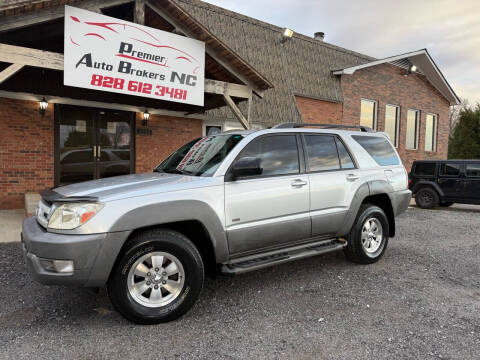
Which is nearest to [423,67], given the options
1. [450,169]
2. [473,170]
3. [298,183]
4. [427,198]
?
[450,169]

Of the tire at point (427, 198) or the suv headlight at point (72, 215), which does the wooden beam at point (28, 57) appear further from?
the tire at point (427, 198)

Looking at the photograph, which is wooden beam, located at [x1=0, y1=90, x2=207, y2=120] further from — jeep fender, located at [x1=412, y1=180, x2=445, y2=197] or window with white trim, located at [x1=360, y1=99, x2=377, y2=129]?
window with white trim, located at [x1=360, y1=99, x2=377, y2=129]

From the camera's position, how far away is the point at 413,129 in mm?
18609

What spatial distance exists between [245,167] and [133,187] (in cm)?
112

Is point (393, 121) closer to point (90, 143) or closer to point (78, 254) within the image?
point (90, 143)

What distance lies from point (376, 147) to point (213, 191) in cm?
298

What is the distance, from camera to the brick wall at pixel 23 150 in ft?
26.8

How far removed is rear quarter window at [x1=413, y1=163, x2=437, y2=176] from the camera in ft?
37.1

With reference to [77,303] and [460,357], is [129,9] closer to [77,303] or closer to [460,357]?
[77,303]

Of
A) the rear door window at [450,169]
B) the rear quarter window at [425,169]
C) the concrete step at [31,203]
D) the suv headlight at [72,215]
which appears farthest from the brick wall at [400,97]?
the suv headlight at [72,215]

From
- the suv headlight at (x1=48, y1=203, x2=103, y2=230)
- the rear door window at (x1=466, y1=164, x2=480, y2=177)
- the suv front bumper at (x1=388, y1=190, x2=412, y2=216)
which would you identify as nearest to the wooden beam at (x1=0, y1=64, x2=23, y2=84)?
the suv headlight at (x1=48, y1=203, x2=103, y2=230)

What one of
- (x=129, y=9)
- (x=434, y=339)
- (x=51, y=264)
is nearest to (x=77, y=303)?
(x=51, y=264)

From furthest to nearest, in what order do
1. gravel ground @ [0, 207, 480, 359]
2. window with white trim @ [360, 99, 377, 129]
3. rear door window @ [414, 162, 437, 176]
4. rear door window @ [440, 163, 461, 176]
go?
window with white trim @ [360, 99, 377, 129]
rear door window @ [414, 162, 437, 176]
rear door window @ [440, 163, 461, 176]
gravel ground @ [0, 207, 480, 359]

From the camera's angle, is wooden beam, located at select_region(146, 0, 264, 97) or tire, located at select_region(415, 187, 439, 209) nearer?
wooden beam, located at select_region(146, 0, 264, 97)
